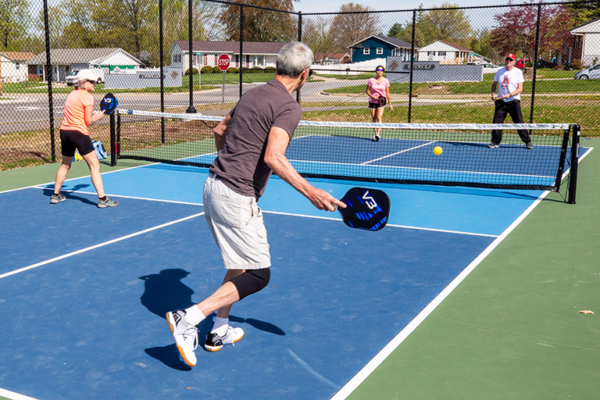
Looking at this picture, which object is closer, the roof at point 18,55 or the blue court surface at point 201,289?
the blue court surface at point 201,289

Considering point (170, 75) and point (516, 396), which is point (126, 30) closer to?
point (170, 75)

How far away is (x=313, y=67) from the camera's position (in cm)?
2509

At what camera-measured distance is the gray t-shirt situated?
3.56 metres

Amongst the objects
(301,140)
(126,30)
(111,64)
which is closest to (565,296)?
(301,140)

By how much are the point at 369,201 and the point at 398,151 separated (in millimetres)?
10295

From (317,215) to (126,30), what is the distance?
29.5m

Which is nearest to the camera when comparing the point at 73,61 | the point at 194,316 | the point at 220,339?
the point at 194,316

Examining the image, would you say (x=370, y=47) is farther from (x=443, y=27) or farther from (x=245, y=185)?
(x=443, y=27)

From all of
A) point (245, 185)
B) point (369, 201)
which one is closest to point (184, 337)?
point (245, 185)

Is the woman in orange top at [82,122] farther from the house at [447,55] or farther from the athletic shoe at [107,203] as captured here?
the house at [447,55]

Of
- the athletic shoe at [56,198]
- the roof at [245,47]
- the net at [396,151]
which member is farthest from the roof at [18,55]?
the roof at [245,47]

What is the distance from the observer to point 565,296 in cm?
513

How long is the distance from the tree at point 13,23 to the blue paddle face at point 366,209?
1167 centimetres

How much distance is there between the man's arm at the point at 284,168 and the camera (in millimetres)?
3406
